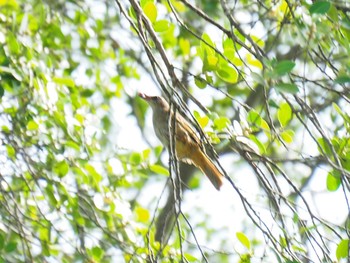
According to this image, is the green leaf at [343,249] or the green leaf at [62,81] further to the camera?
the green leaf at [62,81]

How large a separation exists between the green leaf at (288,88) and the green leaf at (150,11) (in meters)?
0.80

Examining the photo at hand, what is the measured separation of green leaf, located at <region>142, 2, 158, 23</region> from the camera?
3635mm

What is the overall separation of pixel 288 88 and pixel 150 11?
2.80ft

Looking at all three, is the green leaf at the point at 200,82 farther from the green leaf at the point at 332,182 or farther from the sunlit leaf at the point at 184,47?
the sunlit leaf at the point at 184,47

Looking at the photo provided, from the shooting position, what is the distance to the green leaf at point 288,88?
298 cm

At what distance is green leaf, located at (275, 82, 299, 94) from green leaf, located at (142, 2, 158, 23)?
2.64 ft

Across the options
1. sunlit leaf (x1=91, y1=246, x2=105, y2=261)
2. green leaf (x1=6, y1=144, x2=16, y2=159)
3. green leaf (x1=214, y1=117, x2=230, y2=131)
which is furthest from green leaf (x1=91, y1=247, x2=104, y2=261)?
green leaf (x1=214, y1=117, x2=230, y2=131)

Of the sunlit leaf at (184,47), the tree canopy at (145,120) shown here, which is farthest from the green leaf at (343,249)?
the sunlit leaf at (184,47)

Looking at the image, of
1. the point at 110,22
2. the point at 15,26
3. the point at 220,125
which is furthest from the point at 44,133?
the point at 110,22

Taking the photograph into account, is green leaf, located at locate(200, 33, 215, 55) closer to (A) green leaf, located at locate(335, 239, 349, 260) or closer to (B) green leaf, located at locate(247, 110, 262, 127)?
(B) green leaf, located at locate(247, 110, 262, 127)

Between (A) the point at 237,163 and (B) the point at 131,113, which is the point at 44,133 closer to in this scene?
(B) the point at 131,113

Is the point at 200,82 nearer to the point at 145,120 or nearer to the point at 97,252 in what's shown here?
the point at 97,252

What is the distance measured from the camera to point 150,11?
12.0ft

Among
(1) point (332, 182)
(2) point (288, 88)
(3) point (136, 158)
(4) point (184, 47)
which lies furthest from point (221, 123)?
(4) point (184, 47)
